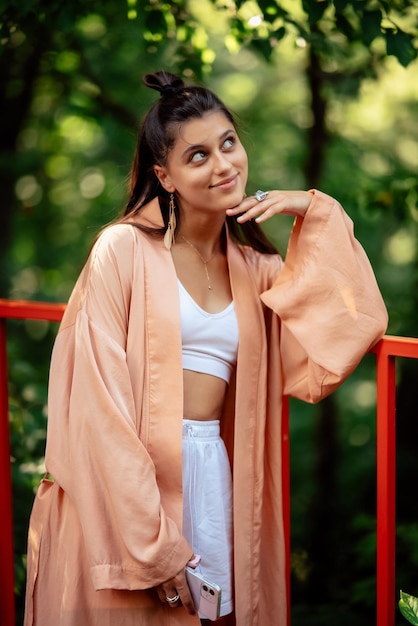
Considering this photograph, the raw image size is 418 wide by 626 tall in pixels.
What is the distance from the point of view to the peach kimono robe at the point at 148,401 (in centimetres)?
199

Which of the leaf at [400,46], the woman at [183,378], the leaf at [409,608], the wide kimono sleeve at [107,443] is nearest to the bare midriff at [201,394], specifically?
the woman at [183,378]

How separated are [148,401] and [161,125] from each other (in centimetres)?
71

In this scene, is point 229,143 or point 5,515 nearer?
point 229,143

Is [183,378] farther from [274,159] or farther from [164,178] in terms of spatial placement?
[274,159]

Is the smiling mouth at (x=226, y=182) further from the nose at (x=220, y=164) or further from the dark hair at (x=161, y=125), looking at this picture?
the dark hair at (x=161, y=125)

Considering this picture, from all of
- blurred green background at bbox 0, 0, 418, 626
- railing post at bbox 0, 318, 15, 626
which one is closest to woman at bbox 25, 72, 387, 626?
railing post at bbox 0, 318, 15, 626

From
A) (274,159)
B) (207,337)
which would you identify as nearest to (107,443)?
(207,337)

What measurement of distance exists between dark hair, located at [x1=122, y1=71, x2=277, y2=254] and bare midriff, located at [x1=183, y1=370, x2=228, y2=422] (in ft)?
1.29

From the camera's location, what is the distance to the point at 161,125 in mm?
2172

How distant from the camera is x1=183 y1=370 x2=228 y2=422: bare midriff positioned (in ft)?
7.16

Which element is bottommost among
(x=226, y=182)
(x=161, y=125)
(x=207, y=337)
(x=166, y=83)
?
(x=207, y=337)

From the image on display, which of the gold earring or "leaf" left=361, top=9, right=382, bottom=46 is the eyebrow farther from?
"leaf" left=361, top=9, right=382, bottom=46

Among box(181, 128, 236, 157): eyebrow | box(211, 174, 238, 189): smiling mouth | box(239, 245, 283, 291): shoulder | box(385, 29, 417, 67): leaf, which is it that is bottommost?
box(239, 245, 283, 291): shoulder

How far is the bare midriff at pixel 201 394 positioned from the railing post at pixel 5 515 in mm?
707
